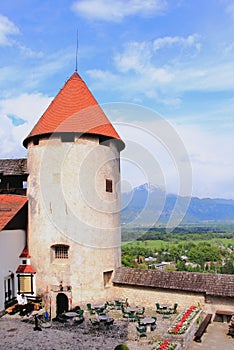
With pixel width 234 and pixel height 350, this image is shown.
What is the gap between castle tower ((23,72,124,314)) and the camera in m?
19.1

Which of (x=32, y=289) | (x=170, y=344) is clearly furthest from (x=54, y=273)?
(x=170, y=344)

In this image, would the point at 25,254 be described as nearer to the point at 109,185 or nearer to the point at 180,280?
the point at 109,185

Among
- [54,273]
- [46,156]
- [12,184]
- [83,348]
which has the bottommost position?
[83,348]

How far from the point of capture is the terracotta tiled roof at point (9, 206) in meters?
18.7

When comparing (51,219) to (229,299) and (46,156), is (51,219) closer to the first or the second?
(46,156)

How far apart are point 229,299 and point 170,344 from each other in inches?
220

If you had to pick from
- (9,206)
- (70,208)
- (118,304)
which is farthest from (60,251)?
(118,304)

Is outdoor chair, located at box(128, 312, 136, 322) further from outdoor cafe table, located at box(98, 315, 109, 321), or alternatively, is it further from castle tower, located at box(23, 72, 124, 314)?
castle tower, located at box(23, 72, 124, 314)

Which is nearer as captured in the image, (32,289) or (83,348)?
(83,348)

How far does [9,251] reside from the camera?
61.5 feet

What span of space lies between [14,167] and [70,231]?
5.12 metres

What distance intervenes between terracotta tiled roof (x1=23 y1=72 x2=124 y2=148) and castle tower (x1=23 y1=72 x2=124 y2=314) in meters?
0.05

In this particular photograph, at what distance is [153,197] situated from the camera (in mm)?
21016

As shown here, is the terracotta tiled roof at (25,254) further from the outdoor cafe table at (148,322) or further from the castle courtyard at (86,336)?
the outdoor cafe table at (148,322)
